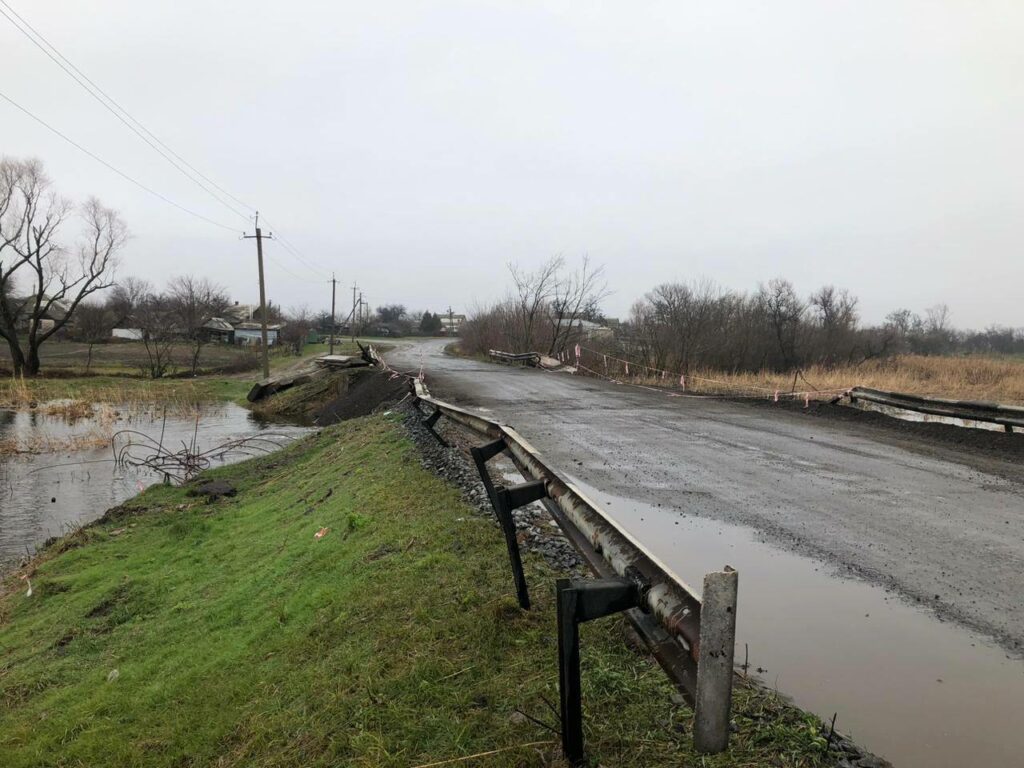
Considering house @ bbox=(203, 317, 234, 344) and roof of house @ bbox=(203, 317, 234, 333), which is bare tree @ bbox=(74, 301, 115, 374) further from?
roof of house @ bbox=(203, 317, 234, 333)

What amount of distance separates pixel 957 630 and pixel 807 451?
21.7 feet

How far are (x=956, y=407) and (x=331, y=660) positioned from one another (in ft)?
41.9

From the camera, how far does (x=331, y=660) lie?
4.24 meters

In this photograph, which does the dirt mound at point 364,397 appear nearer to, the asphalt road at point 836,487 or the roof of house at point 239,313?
the asphalt road at point 836,487

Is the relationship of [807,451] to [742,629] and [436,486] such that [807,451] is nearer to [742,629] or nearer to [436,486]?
[436,486]

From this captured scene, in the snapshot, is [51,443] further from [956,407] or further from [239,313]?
[239,313]

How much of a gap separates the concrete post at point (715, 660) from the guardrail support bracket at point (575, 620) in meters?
0.41

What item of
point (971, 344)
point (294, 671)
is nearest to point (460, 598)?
point (294, 671)

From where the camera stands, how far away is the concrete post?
2139 mm


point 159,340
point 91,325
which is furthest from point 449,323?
point 159,340

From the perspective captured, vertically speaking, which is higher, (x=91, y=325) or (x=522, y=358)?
(x=91, y=325)

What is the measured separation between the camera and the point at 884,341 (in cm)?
4550

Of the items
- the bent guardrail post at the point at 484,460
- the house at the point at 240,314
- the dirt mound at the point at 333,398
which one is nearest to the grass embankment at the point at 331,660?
the bent guardrail post at the point at 484,460

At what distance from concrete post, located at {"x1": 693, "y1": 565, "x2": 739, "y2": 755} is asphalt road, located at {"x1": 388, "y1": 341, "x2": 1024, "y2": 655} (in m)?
2.69
